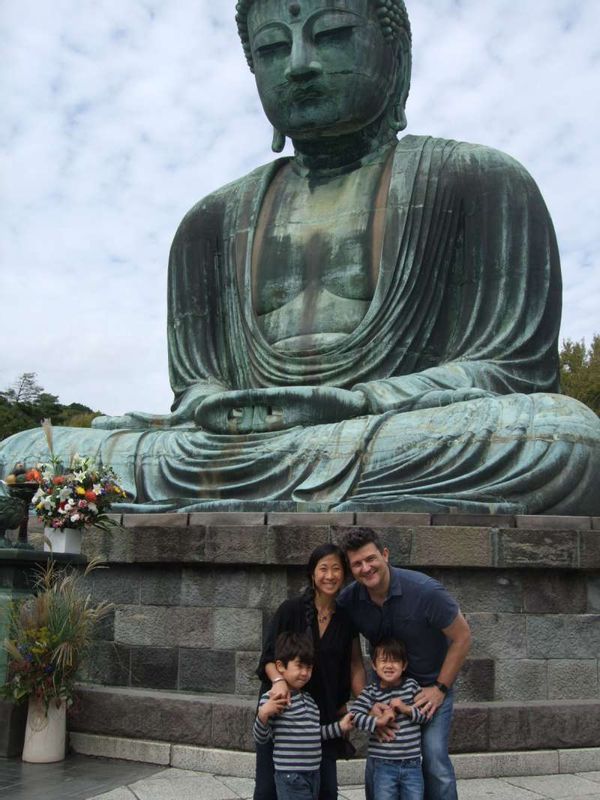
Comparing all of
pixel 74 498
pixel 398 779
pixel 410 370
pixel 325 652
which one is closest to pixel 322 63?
pixel 410 370

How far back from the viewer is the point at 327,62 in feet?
27.3

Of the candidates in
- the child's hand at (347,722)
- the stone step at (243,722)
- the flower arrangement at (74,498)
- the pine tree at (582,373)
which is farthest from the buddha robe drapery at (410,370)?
the pine tree at (582,373)

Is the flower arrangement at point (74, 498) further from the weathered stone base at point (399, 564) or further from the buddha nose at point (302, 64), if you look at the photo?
the buddha nose at point (302, 64)

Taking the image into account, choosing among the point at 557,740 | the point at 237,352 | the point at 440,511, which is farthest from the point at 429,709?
the point at 237,352

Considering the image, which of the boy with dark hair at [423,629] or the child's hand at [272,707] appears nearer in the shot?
the child's hand at [272,707]

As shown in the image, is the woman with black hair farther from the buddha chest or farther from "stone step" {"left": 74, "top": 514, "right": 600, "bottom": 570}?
the buddha chest

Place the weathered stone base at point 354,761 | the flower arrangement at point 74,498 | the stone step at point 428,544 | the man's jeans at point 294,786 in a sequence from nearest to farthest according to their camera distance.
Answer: the man's jeans at point 294,786, the weathered stone base at point 354,761, the stone step at point 428,544, the flower arrangement at point 74,498

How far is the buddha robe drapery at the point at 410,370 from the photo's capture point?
608 centimetres

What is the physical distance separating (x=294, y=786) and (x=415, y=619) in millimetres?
675

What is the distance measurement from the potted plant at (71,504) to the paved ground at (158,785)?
1293 millimetres

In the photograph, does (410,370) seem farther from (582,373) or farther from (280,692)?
(582,373)

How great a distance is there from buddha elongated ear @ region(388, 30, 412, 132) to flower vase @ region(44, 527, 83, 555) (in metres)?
5.06

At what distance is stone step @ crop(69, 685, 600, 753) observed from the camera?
4758 millimetres

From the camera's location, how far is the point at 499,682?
5.09 m
